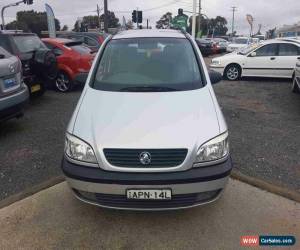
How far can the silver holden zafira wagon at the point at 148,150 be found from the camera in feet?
8.85

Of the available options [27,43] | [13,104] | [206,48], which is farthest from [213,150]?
[206,48]

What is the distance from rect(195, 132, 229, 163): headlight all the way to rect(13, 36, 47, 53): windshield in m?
5.64

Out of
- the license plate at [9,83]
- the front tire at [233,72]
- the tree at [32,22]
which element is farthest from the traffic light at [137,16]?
the tree at [32,22]

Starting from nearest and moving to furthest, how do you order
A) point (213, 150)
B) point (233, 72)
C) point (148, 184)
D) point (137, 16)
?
Result: 1. point (148, 184)
2. point (213, 150)
3. point (233, 72)
4. point (137, 16)

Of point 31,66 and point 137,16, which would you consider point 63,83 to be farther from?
point 137,16

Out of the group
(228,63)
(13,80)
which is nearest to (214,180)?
(13,80)

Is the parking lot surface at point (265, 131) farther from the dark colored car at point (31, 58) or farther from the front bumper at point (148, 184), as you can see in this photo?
the dark colored car at point (31, 58)

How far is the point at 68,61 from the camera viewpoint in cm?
879

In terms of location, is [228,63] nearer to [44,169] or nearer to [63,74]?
[63,74]

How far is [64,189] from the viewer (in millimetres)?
3721

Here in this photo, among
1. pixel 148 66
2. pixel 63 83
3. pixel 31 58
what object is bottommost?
pixel 63 83

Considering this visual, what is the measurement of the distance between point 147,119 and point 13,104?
2912 mm

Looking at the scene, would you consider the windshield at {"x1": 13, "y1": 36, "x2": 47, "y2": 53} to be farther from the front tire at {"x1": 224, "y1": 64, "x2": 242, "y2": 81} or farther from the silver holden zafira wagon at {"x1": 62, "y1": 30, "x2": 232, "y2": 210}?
the front tire at {"x1": 224, "y1": 64, "x2": 242, "y2": 81}

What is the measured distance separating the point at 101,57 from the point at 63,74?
5.17m
